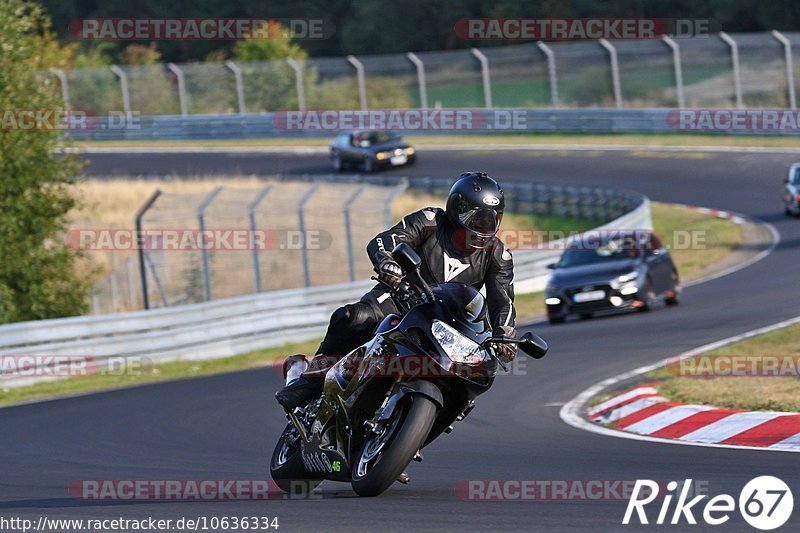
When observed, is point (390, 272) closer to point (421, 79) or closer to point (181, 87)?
point (421, 79)

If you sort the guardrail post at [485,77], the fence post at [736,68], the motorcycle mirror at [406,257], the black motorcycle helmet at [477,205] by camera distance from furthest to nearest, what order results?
the guardrail post at [485,77] → the fence post at [736,68] → the black motorcycle helmet at [477,205] → the motorcycle mirror at [406,257]

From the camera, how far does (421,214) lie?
7.80m

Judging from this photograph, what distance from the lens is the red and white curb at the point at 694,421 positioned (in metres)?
9.67

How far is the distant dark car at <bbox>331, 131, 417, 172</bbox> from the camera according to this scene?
142 feet

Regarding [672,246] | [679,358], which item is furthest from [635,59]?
[679,358]

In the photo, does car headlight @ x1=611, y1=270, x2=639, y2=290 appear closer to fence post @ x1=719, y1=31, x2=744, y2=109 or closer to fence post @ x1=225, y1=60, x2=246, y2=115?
fence post @ x1=719, y1=31, x2=744, y2=109

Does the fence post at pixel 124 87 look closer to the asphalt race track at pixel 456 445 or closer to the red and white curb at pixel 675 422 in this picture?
the asphalt race track at pixel 456 445

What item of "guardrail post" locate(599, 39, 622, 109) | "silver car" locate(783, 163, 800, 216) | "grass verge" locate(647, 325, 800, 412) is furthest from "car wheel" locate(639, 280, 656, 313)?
→ "guardrail post" locate(599, 39, 622, 109)

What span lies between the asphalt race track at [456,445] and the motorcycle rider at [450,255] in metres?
0.93

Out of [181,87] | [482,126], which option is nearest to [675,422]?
[482,126]

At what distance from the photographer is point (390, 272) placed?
7148 millimetres

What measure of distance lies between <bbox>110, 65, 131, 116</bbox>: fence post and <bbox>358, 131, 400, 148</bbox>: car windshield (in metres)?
13.1

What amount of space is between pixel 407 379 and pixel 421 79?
145 feet

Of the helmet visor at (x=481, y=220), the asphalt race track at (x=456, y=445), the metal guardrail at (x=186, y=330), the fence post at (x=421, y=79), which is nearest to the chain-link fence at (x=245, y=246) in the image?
the metal guardrail at (x=186, y=330)
